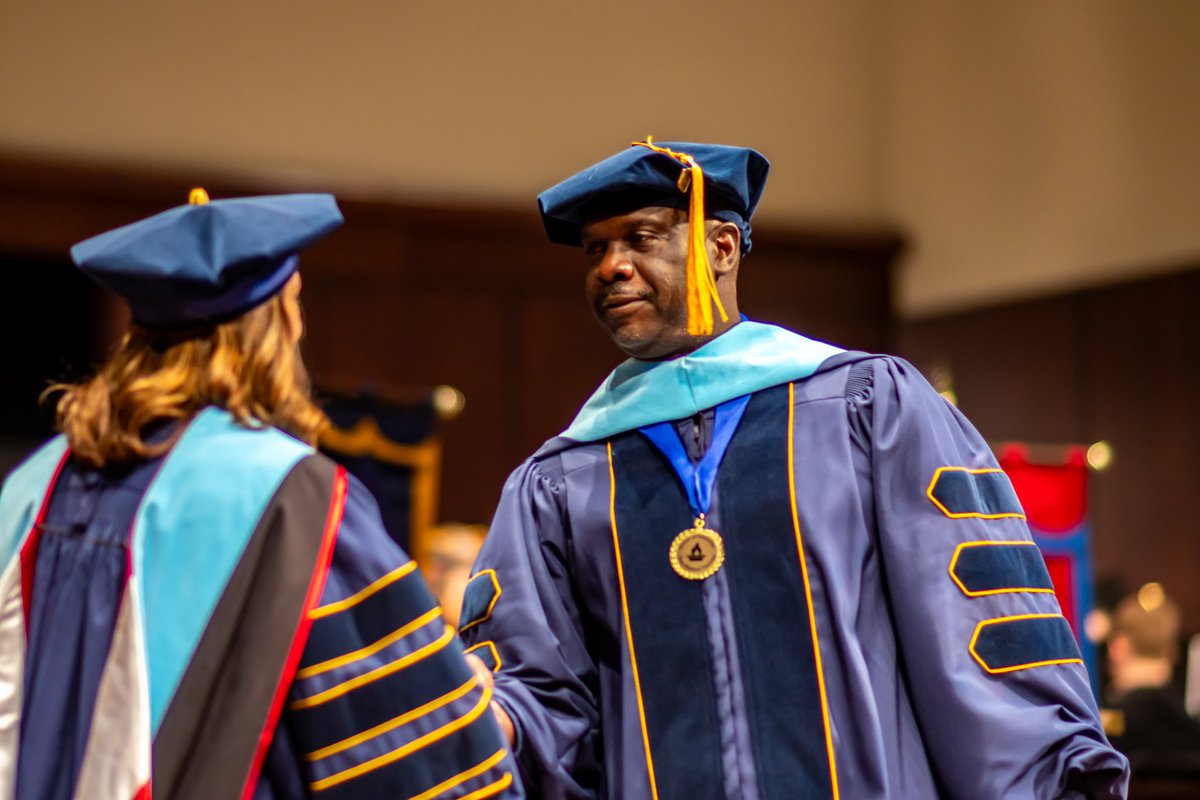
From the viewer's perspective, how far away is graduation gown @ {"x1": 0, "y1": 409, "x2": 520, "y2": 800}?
1.97 meters

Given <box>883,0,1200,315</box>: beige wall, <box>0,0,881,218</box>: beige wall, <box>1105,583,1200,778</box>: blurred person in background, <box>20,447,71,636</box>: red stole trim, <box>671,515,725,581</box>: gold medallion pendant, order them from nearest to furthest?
<box>20,447,71,636</box>: red stole trim
<box>671,515,725,581</box>: gold medallion pendant
<box>1105,583,1200,778</box>: blurred person in background
<box>883,0,1200,315</box>: beige wall
<box>0,0,881,218</box>: beige wall

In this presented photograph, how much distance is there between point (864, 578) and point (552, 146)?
616 centimetres

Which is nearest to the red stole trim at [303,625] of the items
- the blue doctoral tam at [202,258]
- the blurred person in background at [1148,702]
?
the blue doctoral tam at [202,258]

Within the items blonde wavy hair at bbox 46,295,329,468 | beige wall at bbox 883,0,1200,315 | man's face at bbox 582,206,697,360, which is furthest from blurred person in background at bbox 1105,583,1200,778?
blonde wavy hair at bbox 46,295,329,468

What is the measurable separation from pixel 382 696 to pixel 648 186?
3.44 feet

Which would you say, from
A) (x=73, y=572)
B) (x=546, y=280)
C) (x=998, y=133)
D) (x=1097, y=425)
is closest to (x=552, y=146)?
(x=546, y=280)

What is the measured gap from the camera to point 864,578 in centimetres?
244

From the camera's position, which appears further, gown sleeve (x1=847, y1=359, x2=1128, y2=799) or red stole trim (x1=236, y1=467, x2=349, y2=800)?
gown sleeve (x1=847, y1=359, x2=1128, y2=799)

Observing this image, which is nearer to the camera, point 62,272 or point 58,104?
point 58,104

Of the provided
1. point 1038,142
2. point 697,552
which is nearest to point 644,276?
point 697,552

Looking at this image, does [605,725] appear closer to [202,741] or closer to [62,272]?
[202,741]

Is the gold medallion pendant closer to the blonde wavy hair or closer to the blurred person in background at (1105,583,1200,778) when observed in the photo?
the blonde wavy hair

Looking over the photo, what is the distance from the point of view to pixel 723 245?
8.78 ft

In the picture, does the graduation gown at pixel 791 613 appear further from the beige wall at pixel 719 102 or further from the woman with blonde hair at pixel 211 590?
the beige wall at pixel 719 102
